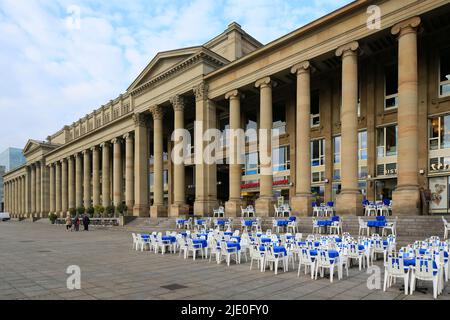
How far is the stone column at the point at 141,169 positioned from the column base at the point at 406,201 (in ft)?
88.2

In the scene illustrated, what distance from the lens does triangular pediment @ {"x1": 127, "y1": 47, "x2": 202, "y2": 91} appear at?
31517 mm

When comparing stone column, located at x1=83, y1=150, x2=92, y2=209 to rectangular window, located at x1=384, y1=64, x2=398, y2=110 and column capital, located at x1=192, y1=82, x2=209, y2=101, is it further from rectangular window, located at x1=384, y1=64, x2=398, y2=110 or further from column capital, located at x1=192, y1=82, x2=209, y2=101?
rectangular window, located at x1=384, y1=64, x2=398, y2=110

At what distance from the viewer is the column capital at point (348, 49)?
815 inches

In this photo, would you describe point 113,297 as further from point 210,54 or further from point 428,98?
point 210,54

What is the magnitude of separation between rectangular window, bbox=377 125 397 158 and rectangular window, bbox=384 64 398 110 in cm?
163

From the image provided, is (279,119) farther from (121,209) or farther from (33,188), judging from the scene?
(33,188)

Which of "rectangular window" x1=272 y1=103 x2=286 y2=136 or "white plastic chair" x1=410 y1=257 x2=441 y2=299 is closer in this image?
"white plastic chair" x1=410 y1=257 x2=441 y2=299

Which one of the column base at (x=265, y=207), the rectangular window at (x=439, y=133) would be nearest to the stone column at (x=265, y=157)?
the column base at (x=265, y=207)

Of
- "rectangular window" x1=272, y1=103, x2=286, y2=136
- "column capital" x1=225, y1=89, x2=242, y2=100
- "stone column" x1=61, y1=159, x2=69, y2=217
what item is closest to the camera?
"column capital" x1=225, y1=89, x2=242, y2=100

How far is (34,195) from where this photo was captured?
7694cm

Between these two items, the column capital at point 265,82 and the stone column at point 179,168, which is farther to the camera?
the stone column at point 179,168

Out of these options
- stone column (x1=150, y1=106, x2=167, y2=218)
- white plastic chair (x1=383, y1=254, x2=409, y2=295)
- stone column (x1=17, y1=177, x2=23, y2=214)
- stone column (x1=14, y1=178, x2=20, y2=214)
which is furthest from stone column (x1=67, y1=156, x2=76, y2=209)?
white plastic chair (x1=383, y1=254, x2=409, y2=295)

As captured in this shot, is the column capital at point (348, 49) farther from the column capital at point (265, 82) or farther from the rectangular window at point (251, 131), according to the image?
the rectangular window at point (251, 131)

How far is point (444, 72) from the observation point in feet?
71.9
